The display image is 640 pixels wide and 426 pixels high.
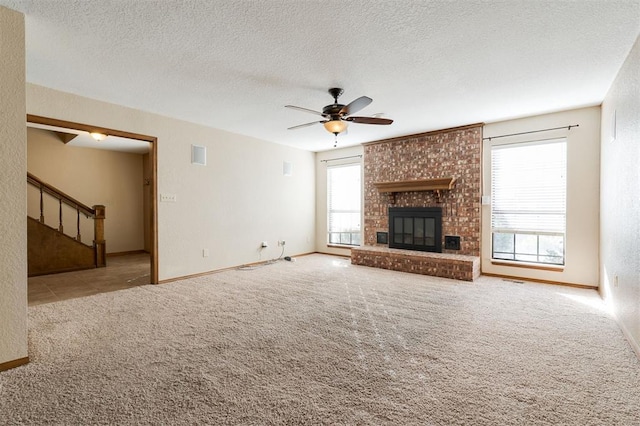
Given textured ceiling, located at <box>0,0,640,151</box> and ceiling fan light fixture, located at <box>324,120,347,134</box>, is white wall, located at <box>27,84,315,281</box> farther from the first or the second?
ceiling fan light fixture, located at <box>324,120,347,134</box>

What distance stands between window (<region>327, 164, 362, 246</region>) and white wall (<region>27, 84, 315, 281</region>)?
2.13 ft

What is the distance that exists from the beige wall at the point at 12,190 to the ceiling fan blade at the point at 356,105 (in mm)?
2665

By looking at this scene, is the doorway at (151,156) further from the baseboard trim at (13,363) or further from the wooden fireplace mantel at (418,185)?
the wooden fireplace mantel at (418,185)

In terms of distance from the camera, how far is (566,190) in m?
4.29

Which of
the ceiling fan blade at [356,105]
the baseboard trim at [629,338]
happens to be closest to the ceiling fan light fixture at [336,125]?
the ceiling fan blade at [356,105]

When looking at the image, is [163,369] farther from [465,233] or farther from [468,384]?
[465,233]

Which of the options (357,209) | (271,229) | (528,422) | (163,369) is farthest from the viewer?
(357,209)

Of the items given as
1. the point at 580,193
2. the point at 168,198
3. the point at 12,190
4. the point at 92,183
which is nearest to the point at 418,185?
the point at 580,193

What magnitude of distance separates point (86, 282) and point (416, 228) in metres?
5.51

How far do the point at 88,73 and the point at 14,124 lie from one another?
124 centimetres

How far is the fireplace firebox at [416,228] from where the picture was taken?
538cm

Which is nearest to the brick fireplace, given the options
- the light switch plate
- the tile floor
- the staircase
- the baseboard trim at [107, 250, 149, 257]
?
the light switch plate

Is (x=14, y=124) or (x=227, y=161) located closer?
(x=14, y=124)

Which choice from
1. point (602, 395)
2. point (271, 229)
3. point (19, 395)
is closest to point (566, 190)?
point (602, 395)
